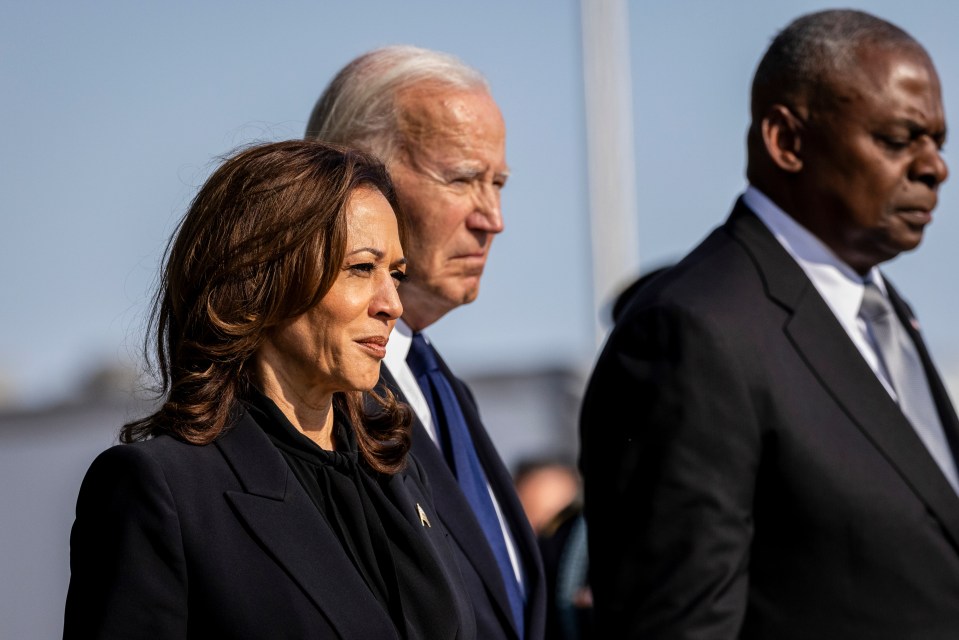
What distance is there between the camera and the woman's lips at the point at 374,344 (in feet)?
10.2

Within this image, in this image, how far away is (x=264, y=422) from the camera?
3096 mm

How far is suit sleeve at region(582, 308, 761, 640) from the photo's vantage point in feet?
11.3

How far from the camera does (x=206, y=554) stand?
9.27ft

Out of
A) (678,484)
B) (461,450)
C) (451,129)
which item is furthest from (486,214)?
(678,484)

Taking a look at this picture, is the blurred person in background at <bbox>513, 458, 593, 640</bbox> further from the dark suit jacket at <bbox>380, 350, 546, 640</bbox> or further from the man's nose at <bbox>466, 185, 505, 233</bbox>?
the man's nose at <bbox>466, 185, 505, 233</bbox>

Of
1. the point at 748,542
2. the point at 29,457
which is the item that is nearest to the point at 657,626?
the point at 748,542

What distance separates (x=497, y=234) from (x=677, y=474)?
970 mm

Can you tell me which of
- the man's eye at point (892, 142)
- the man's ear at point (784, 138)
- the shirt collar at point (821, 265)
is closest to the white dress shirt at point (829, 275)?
the shirt collar at point (821, 265)

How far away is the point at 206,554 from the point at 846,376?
62.2 inches

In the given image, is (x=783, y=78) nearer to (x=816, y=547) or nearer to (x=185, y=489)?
(x=816, y=547)

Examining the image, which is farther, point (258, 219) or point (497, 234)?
point (497, 234)

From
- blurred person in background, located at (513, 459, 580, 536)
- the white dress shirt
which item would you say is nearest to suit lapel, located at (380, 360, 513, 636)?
the white dress shirt

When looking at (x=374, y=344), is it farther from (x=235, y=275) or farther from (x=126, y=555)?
(x=126, y=555)

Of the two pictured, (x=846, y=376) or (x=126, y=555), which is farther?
(x=846, y=376)
